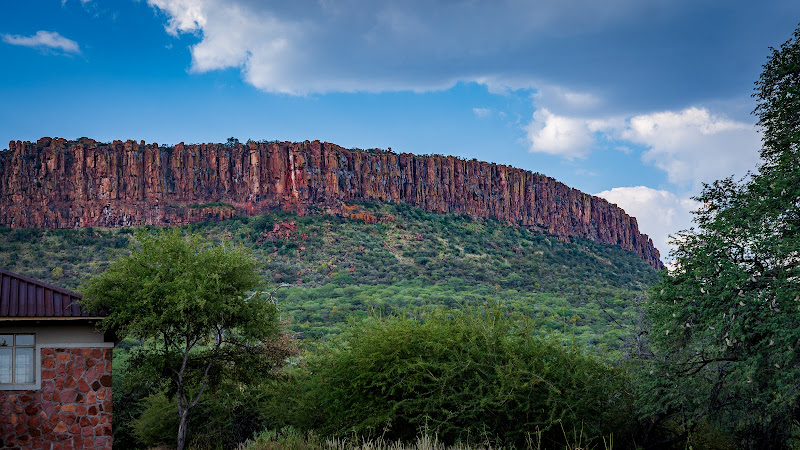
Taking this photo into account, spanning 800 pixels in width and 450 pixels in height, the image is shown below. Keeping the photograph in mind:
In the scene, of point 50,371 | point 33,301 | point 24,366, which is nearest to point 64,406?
point 50,371

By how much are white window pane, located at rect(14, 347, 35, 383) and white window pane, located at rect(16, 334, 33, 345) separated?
0.15 metres

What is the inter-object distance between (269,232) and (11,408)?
60.1m

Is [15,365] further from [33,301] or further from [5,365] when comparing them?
[33,301]

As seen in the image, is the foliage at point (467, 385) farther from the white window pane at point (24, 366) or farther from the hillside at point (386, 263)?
the hillside at point (386, 263)

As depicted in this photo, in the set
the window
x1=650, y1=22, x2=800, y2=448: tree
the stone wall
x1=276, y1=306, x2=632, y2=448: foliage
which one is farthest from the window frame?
x1=650, y1=22, x2=800, y2=448: tree

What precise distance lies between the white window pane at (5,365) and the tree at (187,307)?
6.69 feet

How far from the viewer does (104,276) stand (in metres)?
17.8

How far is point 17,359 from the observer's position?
15.9 m

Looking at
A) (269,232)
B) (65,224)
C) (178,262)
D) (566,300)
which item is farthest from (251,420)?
(65,224)

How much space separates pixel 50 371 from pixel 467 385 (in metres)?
9.86

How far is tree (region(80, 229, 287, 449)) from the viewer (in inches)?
687

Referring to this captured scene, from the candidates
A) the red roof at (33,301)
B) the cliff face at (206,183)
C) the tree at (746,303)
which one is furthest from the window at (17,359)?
the cliff face at (206,183)

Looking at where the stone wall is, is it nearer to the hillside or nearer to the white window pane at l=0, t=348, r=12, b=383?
the white window pane at l=0, t=348, r=12, b=383

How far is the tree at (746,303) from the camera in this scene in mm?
13977
